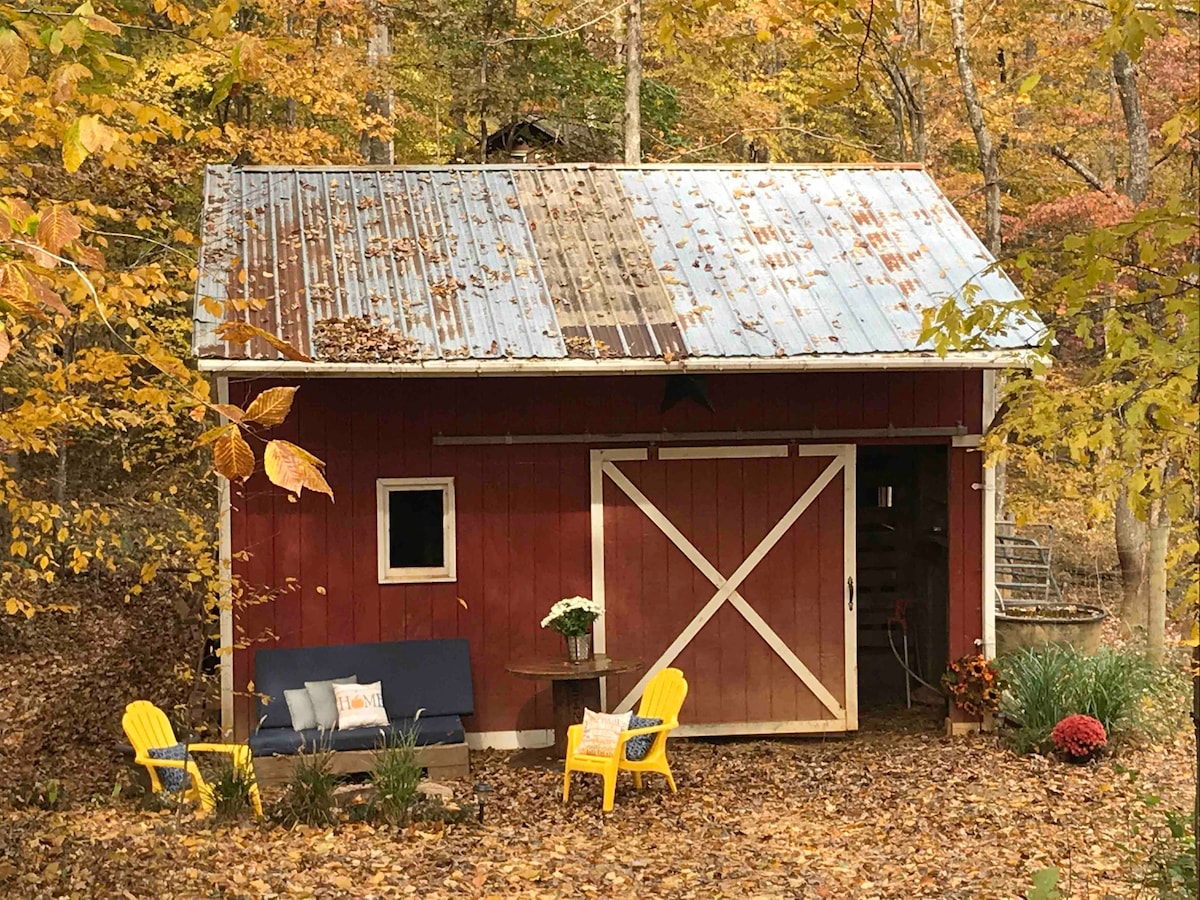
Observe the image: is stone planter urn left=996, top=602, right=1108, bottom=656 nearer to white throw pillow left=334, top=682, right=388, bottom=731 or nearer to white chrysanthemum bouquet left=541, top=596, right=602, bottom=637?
white chrysanthemum bouquet left=541, top=596, right=602, bottom=637

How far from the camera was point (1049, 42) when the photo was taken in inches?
652

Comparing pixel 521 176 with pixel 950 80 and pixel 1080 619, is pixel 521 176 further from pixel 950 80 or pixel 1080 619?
pixel 950 80

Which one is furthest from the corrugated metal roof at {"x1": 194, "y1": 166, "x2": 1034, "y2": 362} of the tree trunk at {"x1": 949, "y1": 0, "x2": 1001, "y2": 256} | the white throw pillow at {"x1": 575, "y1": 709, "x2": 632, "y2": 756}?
the tree trunk at {"x1": 949, "y1": 0, "x2": 1001, "y2": 256}

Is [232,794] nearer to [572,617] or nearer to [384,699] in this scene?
[384,699]

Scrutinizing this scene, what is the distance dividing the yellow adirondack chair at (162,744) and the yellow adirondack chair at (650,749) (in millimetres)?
1756

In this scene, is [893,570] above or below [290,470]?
below

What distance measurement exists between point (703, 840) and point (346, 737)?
7.56 ft

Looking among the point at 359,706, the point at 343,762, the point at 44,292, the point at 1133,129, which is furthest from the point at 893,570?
the point at 44,292

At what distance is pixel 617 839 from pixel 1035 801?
8.12ft

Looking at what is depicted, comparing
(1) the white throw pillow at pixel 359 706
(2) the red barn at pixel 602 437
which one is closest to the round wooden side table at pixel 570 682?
(2) the red barn at pixel 602 437

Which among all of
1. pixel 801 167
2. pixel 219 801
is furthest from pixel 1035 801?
pixel 801 167

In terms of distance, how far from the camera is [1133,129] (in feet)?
41.0

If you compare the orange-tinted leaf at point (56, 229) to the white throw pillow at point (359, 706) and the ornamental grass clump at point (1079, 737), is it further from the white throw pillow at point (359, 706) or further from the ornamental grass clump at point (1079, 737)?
the ornamental grass clump at point (1079, 737)

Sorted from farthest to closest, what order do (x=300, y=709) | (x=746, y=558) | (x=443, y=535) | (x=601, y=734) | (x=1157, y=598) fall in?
(x=1157, y=598) → (x=746, y=558) → (x=443, y=535) → (x=300, y=709) → (x=601, y=734)
